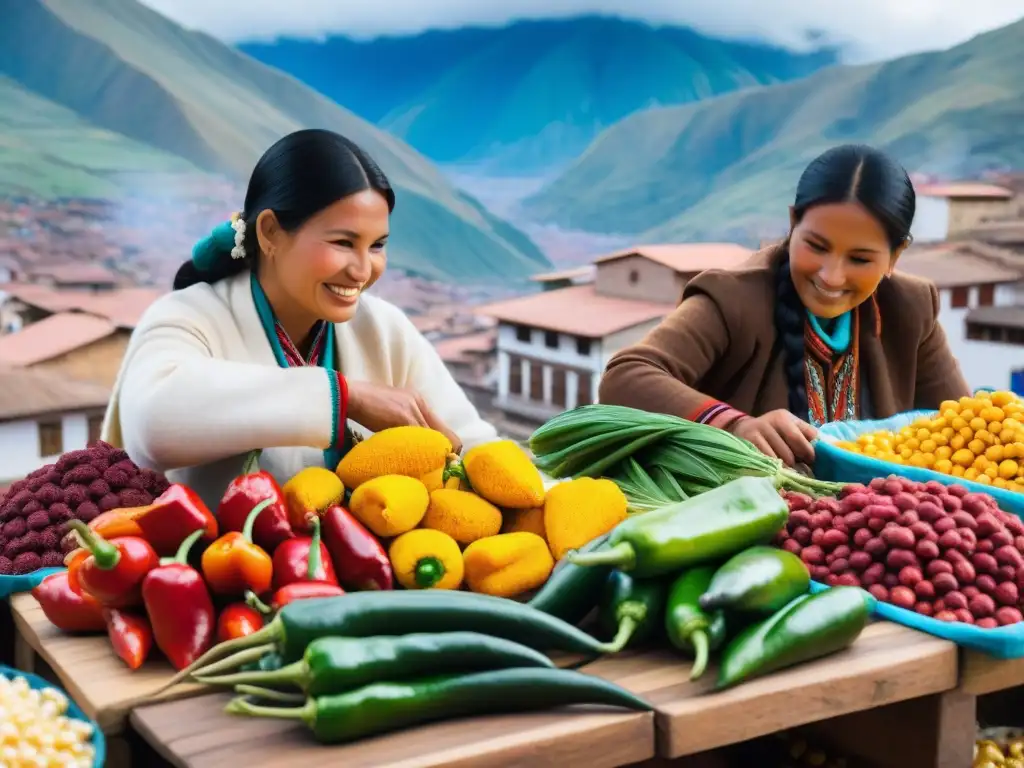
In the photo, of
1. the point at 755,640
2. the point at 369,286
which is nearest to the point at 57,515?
the point at 369,286

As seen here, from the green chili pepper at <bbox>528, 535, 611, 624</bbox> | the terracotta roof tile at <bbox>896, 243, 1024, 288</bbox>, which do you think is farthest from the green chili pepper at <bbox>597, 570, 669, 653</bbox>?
the terracotta roof tile at <bbox>896, 243, 1024, 288</bbox>

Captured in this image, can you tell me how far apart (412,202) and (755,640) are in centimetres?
683

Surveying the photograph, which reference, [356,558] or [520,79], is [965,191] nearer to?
[520,79]

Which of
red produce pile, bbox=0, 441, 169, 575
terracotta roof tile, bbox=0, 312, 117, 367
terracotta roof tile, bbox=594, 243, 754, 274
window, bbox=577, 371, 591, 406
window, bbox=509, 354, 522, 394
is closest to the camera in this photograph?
red produce pile, bbox=0, 441, 169, 575

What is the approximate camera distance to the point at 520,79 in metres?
8.65

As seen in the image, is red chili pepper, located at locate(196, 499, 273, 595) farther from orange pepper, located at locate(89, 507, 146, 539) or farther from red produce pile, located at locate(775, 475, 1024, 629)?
red produce pile, located at locate(775, 475, 1024, 629)

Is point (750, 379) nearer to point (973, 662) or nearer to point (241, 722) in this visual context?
point (973, 662)

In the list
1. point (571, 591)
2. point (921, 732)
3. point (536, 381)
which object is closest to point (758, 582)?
point (571, 591)

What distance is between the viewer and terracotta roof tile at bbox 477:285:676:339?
→ 21.1ft

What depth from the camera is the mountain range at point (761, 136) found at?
7812 mm

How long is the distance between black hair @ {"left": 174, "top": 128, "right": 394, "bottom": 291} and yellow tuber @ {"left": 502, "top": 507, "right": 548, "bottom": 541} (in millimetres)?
602

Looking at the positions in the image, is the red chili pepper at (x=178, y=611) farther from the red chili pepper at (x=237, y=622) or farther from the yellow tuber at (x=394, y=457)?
the yellow tuber at (x=394, y=457)

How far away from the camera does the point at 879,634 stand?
129 cm

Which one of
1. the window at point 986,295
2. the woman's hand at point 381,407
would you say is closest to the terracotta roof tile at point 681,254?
the window at point 986,295
